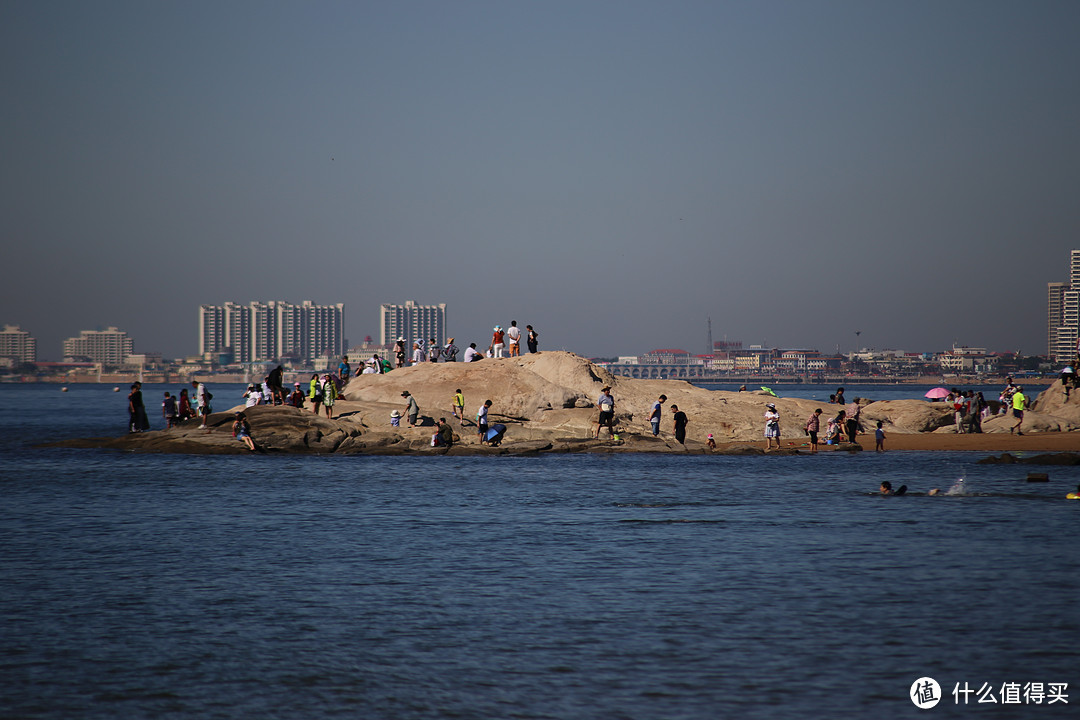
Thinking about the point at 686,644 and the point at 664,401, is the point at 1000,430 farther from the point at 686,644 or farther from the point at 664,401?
the point at 686,644

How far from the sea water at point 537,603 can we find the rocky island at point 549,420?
1275 centimetres

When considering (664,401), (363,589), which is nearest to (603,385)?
(664,401)

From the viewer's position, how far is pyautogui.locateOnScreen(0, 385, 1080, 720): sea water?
10.1 meters

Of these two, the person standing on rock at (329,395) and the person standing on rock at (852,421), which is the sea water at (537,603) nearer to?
the person standing on rock at (852,421)

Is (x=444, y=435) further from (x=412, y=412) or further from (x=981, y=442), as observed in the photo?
(x=981, y=442)

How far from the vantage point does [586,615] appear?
1339 centimetres

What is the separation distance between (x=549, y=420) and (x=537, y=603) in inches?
1106

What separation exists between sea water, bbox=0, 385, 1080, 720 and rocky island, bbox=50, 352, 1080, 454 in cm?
1275

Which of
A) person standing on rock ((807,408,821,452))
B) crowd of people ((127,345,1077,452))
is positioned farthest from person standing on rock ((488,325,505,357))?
person standing on rock ((807,408,821,452))

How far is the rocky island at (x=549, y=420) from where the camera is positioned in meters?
40.3

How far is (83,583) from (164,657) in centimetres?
500

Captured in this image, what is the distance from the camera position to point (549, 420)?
42188mm

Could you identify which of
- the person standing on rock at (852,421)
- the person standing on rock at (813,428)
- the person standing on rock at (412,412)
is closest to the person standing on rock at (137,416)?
the person standing on rock at (412,412)

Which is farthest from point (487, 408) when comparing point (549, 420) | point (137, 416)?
point (137, 416)
